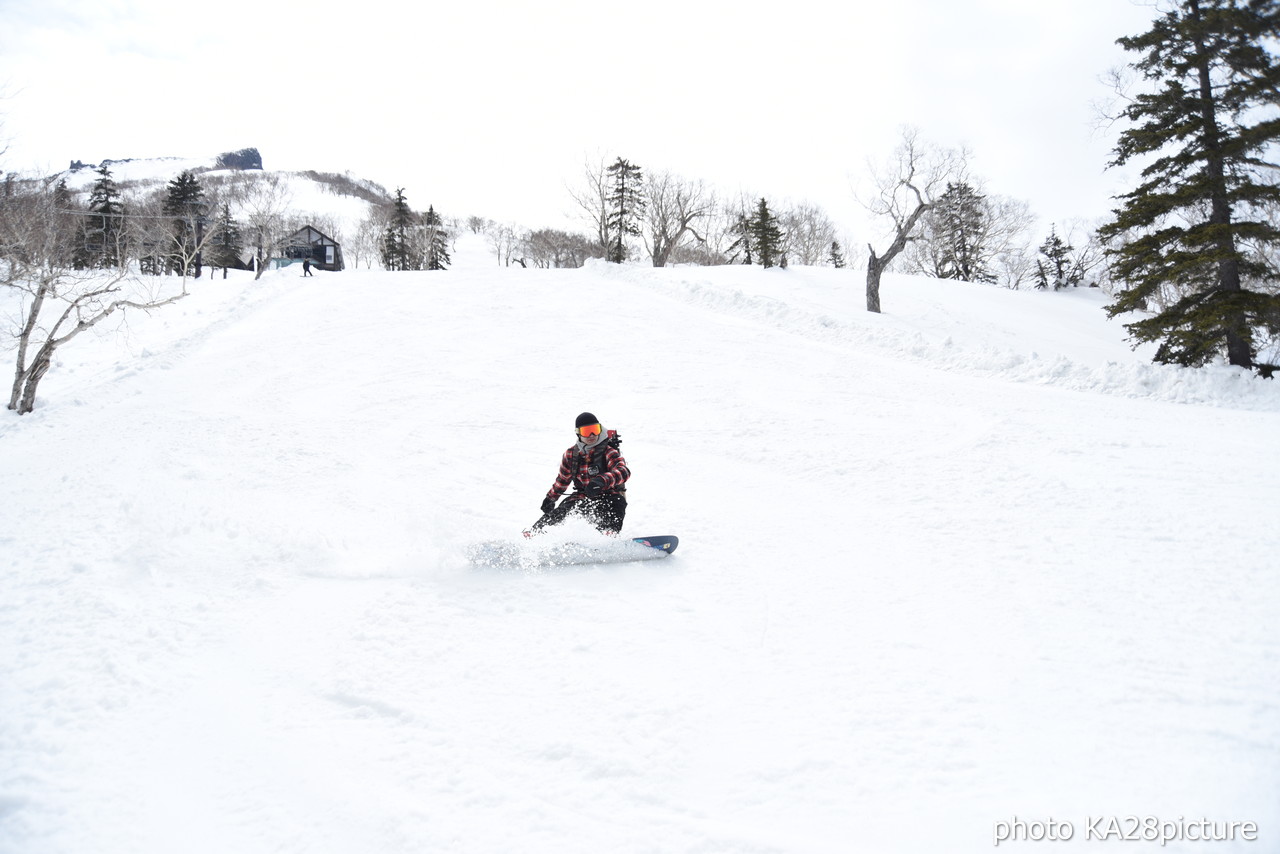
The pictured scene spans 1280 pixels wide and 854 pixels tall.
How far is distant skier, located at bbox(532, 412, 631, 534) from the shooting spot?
5691mm

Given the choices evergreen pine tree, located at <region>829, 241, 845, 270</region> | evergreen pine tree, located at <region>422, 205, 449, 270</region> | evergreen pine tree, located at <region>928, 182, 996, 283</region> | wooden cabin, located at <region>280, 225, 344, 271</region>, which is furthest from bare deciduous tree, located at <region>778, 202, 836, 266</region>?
wooden cabin, located at <region>280, 225, 344, 271</region>

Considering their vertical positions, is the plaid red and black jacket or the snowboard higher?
the plaid red and black jacket

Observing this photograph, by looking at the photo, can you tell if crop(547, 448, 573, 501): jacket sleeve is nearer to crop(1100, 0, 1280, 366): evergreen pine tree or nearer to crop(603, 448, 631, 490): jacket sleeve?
crop(603, 448, 631, 490): jacket sleeve

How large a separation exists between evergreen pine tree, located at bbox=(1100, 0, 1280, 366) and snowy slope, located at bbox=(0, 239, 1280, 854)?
293cm

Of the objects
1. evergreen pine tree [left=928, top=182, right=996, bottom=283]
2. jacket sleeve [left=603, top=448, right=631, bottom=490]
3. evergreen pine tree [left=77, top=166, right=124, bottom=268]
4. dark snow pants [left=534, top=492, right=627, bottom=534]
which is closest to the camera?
jacket sleeve [left=603, top=448, right=631, bottom=490]

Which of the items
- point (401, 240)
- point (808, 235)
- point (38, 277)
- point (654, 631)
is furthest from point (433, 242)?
point (654, 631)

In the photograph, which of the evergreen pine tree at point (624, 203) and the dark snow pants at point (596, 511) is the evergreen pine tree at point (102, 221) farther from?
the dark snow pants at point (596, 511)

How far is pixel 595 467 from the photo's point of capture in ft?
19.1

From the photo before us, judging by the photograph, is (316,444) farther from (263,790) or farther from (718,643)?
(718,643)

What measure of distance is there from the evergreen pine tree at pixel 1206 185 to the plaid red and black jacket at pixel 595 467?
1439 cm

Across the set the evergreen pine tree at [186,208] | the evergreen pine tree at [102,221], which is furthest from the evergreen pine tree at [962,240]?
the evergreen pine tree at [102,221]

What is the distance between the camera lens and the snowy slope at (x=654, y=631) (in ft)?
10.2

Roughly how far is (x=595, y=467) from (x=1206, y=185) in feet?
53.4

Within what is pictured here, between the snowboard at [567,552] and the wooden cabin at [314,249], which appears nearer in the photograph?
the snowboard at [567,552]
